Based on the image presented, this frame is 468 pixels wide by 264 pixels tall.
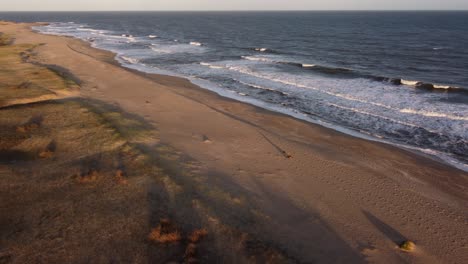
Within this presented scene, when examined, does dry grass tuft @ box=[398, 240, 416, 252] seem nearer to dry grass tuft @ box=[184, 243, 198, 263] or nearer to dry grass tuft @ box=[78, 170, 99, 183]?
dry grass tuft @ box=[184, 243, 198, 263]

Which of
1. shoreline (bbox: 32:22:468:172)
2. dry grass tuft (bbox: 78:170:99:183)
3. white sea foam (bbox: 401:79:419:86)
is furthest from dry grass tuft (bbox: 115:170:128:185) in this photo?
white sea foam (bbox: 401:79:419:86)

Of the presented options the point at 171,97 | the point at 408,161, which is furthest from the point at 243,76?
the point at 408,161

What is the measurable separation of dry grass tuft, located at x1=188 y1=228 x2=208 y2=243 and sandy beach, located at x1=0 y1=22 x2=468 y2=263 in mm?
43

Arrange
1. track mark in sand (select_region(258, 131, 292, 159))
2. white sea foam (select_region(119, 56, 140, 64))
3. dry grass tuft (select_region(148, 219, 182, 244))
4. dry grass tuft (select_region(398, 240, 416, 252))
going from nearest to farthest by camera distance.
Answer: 1. dry grass tuft (select_region(148, 219, 182, 244))
2. dry grass tuft (select_region(398, 240, 416, 252))
3. track mark in sand (select_region(258, 131, 292, 159))
4. white sea foam (select_region(119, 56, 140, 64))

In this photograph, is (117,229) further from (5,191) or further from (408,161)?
(408,161)

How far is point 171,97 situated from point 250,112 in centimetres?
697

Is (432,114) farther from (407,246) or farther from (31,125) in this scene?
(31,125)

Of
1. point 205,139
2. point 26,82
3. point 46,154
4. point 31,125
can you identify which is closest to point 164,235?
point 46,154

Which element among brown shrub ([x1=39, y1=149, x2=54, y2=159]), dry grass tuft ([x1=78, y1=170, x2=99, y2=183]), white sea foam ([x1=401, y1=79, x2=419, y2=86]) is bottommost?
dry grass tuft ([x1=78, y1=170, x2=99, y2=183])

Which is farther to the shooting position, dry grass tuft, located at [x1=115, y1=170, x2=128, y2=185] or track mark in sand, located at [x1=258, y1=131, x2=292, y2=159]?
track mark in sand, located at [x1=258, y1=131, x2=292, y2=159]

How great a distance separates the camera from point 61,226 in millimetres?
9977

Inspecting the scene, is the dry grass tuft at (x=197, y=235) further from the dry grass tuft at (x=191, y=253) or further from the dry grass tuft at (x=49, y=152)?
the dry grass tuft at (x=49, y=152)

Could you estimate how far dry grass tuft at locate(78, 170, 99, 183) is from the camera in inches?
492

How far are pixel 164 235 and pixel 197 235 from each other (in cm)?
96
